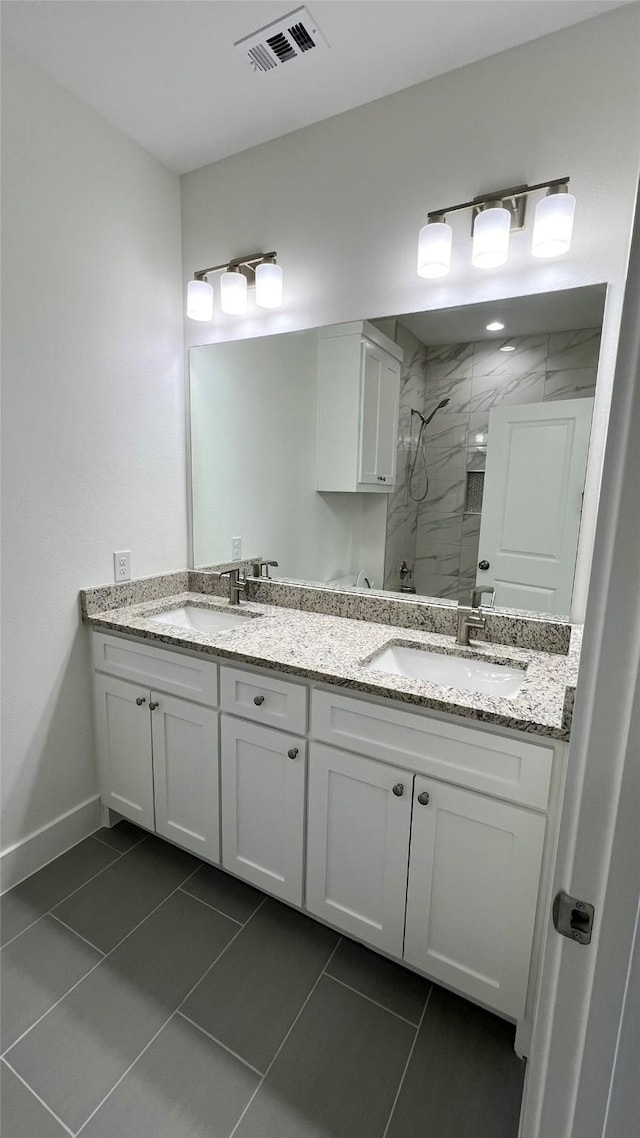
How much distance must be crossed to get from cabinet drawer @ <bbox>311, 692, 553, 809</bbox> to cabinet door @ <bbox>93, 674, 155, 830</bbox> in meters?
0.74

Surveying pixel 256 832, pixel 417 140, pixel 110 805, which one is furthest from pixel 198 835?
pixel 417 140

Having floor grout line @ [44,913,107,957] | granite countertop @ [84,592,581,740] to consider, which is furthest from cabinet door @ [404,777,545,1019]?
floor grout line @ [44,913,107,957]

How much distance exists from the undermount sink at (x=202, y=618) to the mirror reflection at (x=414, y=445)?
278mm

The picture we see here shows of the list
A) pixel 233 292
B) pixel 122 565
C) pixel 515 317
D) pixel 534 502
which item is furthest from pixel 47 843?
pixel 515 317

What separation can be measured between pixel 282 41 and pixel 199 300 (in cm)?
80

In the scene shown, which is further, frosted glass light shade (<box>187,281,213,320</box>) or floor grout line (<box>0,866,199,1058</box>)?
frosted glass light shade (<box>187,281,213,320</box>)

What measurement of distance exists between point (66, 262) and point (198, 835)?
1971mm

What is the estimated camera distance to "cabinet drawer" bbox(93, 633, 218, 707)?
1565mm

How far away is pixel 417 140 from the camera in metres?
1.57

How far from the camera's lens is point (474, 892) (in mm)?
1183

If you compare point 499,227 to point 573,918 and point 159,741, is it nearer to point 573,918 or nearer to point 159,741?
point 573,918

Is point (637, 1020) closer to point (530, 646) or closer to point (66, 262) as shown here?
point (530, 646)

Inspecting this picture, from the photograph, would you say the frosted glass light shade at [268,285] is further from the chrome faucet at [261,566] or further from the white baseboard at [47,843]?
the white baseboard at [47,843]

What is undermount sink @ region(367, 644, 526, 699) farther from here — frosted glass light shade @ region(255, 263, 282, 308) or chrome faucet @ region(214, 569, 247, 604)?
frosted glass light shade @ region(255, 263, 282, 308)
